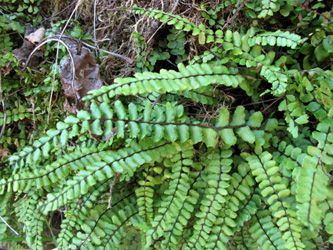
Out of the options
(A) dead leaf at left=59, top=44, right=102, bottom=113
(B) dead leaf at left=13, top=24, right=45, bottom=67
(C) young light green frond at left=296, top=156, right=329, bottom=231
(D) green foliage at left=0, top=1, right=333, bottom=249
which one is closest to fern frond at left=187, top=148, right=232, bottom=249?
(D) green foliage at left=0, top=1, right=333, bottom=249

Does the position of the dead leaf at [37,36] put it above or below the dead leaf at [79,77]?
above

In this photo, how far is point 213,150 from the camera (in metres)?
1.51

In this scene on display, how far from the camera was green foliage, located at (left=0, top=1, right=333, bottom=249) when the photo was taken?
1.25 meters

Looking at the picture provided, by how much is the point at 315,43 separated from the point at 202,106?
740 mm

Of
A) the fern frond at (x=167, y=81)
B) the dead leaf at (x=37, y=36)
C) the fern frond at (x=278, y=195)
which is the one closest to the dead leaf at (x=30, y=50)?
the dead leaf at (x=37, y=36)

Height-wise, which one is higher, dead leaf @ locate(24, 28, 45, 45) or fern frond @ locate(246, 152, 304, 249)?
dead leaf @ locate(24, 28, 45, 45)

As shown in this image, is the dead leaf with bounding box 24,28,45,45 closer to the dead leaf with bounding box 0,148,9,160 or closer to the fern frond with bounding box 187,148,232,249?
the dead leaf with bounding box 0,148,9,160

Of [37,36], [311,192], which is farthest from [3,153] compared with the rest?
[311,192]

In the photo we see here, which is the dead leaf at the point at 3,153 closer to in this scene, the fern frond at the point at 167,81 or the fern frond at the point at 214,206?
the fern frond at the point at 167,81

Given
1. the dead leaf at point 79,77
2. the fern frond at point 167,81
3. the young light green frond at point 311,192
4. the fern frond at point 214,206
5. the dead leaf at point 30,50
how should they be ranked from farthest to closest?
the dead leaf at point 30,50 < the dead leaf at point 79,77 < the fern frond at point 214,206 < the fern frond at point 167,81 < the young light green frond at point 311,192

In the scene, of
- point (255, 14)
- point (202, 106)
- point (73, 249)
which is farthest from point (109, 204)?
point (255, 14)

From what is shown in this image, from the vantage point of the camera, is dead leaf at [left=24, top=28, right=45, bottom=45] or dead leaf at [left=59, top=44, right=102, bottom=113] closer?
dead leaf at [left=59, top=44, right=102, bottom=113]

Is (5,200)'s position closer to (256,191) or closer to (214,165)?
(214,165)

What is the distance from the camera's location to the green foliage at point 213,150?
125 cm
